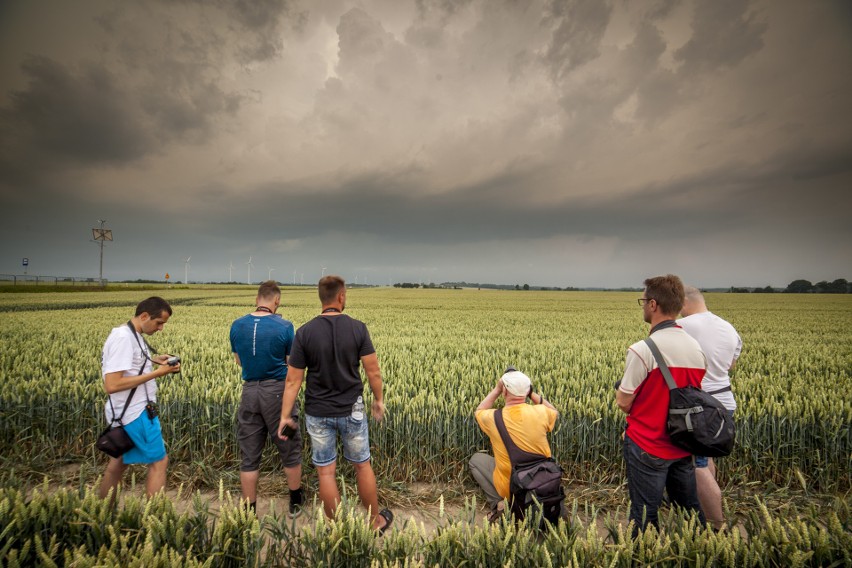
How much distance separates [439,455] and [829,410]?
565 centimetres

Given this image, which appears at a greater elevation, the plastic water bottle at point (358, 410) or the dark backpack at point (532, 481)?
the plastic water bottle at point (358, 410)

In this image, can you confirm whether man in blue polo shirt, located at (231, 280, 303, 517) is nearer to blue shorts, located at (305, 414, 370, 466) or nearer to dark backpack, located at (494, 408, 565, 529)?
blue shorts, located at (305, 414, 370, 466)

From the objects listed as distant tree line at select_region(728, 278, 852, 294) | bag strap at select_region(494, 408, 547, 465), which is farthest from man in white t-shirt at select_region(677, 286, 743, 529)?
distant tree line at select_region(728, 278, 852, 294)

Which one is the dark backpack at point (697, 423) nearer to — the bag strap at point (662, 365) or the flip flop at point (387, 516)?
the bag strap at point (662, 365)

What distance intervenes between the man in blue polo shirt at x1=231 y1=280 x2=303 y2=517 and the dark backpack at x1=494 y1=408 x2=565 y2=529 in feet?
7.64

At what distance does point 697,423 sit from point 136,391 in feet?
16.5

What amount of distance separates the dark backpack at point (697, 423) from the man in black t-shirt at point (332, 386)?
2520 mm

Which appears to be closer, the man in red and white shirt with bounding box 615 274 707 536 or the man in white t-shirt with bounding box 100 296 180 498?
the man in red and white shirt with bounding box 615 274 707 536

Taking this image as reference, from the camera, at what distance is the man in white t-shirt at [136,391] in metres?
3.38

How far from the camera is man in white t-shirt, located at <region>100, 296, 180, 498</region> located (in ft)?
11.1

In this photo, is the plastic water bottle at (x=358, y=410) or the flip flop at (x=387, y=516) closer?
the plastic water bottle at (x=358, y=410)

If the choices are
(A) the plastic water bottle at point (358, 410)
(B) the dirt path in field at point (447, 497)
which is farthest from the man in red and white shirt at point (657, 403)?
(A) the plastic water bottle at point (358, 410)

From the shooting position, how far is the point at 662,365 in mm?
2781

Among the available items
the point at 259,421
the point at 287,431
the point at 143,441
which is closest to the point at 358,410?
the point at 287,431
